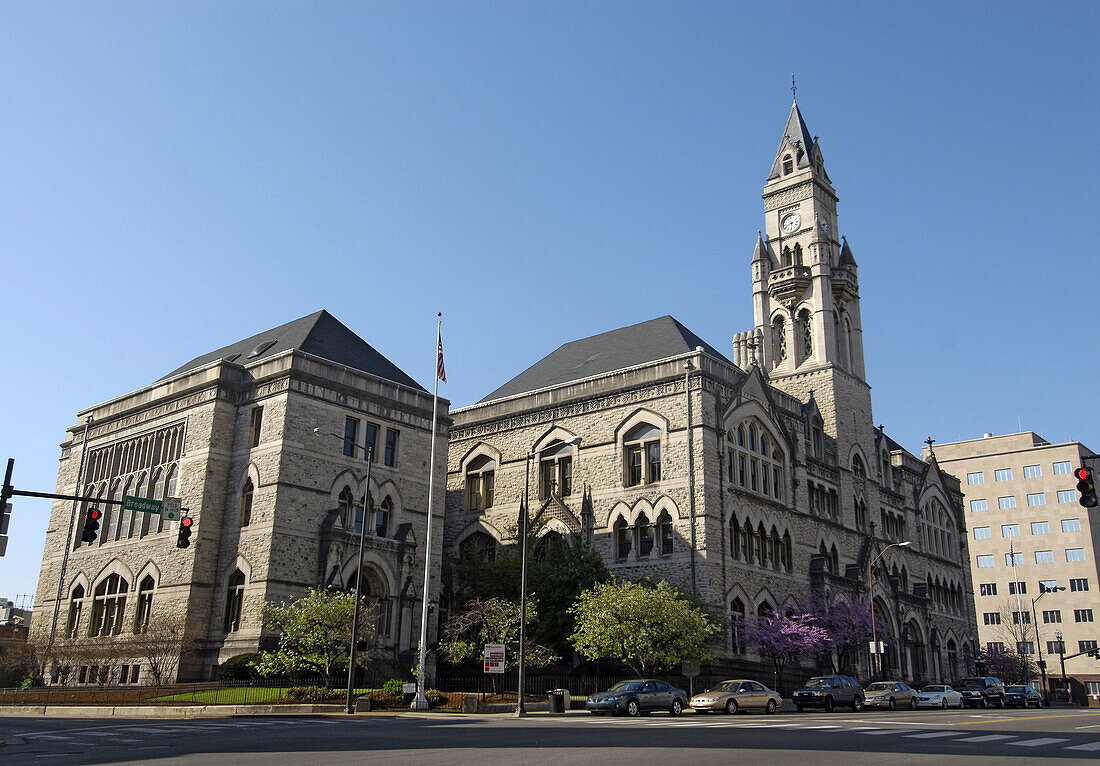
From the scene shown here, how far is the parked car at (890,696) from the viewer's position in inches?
1598

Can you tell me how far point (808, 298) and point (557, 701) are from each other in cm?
3532

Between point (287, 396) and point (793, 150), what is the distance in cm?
3922

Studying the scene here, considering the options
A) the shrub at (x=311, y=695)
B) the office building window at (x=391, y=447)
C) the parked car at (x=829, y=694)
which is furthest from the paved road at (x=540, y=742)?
the office building window at (x=391, y=447)

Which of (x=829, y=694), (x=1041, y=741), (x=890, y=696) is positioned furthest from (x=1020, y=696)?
(x=1041, y=741)

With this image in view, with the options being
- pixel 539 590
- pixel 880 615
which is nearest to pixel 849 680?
A: pixel 539 590

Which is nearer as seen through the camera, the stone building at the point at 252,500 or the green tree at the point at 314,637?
the green tree at the point at 314,637

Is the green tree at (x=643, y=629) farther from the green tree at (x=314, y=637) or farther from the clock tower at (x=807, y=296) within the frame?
the clock tower at (x=807, y=296)

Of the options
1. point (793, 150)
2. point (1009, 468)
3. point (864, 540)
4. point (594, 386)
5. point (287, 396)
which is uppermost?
point (793, 150)

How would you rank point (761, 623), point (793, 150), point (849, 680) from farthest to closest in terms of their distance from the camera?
1. point (793, 150)
2. point (761, 623)
3. point (849, 680)

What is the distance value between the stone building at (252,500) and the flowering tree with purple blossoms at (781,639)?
50.4 ft

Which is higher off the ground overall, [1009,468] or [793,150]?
[793,150]

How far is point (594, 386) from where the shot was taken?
168ft

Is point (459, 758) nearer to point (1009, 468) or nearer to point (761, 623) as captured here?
point (761, 623)

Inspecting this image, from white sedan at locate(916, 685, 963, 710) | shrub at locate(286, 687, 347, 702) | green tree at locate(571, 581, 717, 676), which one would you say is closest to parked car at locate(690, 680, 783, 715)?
green tree at locate(571, 581, 717, 676)
